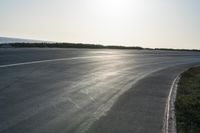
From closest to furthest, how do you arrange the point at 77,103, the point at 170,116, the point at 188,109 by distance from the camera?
the point at 170,116 < the point at 77,103 < the point at 188,109

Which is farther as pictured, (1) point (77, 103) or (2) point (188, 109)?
(2) point (188, 109)

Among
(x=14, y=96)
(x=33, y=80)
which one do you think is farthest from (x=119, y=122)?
(x=33, y=80)

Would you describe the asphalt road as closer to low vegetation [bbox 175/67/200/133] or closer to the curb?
the curb

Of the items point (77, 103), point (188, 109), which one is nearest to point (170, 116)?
point (188, 109)

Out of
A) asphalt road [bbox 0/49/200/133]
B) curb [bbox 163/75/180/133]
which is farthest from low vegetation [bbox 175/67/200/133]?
asphalt road [bbox 0/49/200/133]

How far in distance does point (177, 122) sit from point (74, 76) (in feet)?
23.5

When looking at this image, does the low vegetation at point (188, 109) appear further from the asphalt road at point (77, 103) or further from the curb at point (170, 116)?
the asphalt road at point (77, 103)


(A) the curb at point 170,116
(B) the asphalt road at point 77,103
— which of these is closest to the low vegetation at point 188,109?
(A) the curb at point 170,116

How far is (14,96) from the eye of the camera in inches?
364

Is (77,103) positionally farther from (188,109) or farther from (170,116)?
(188,109)

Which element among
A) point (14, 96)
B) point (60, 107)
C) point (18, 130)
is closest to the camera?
point (18, 130)

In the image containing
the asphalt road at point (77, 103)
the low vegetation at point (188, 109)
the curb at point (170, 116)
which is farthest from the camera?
the low vegetation at point (188, 109)

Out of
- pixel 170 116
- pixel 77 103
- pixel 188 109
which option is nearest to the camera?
pixel 170 116

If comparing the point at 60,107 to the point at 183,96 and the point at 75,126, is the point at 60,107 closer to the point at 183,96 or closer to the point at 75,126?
the point at 75,126
